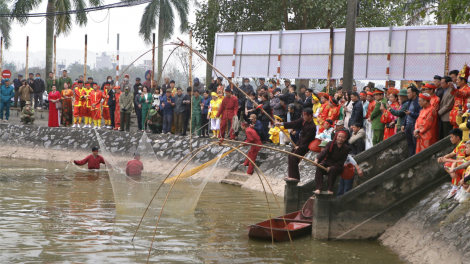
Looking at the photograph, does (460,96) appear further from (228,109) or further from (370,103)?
(228,109)

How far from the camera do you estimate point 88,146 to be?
20.8m

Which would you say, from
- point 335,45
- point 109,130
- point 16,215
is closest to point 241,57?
point 335,45

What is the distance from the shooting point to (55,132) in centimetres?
2183

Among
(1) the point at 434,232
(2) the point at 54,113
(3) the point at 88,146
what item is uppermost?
(2) the point at 54,113

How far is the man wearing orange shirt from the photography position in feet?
70.0

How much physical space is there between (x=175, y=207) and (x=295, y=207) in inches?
95.7

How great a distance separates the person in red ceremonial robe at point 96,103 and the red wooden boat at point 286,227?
12817 mm

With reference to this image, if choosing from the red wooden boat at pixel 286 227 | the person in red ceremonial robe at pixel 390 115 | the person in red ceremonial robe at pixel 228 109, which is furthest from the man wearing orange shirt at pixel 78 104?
the red wooden boat at pixel 286 227

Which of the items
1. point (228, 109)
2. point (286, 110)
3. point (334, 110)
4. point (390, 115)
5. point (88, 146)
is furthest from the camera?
point (88, 146)

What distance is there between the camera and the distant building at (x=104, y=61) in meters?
25.7

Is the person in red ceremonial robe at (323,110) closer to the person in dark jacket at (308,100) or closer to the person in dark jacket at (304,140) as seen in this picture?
the person in dark jacket at (308,100)

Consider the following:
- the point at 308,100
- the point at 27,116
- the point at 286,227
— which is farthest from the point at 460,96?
the point at 27,116

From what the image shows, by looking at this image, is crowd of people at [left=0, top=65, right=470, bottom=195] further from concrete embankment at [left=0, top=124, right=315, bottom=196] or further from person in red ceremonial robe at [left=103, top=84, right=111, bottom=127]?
concrete embankment at [left=0, top=124, right=315, bottom=196]

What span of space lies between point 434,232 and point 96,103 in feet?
50.5
